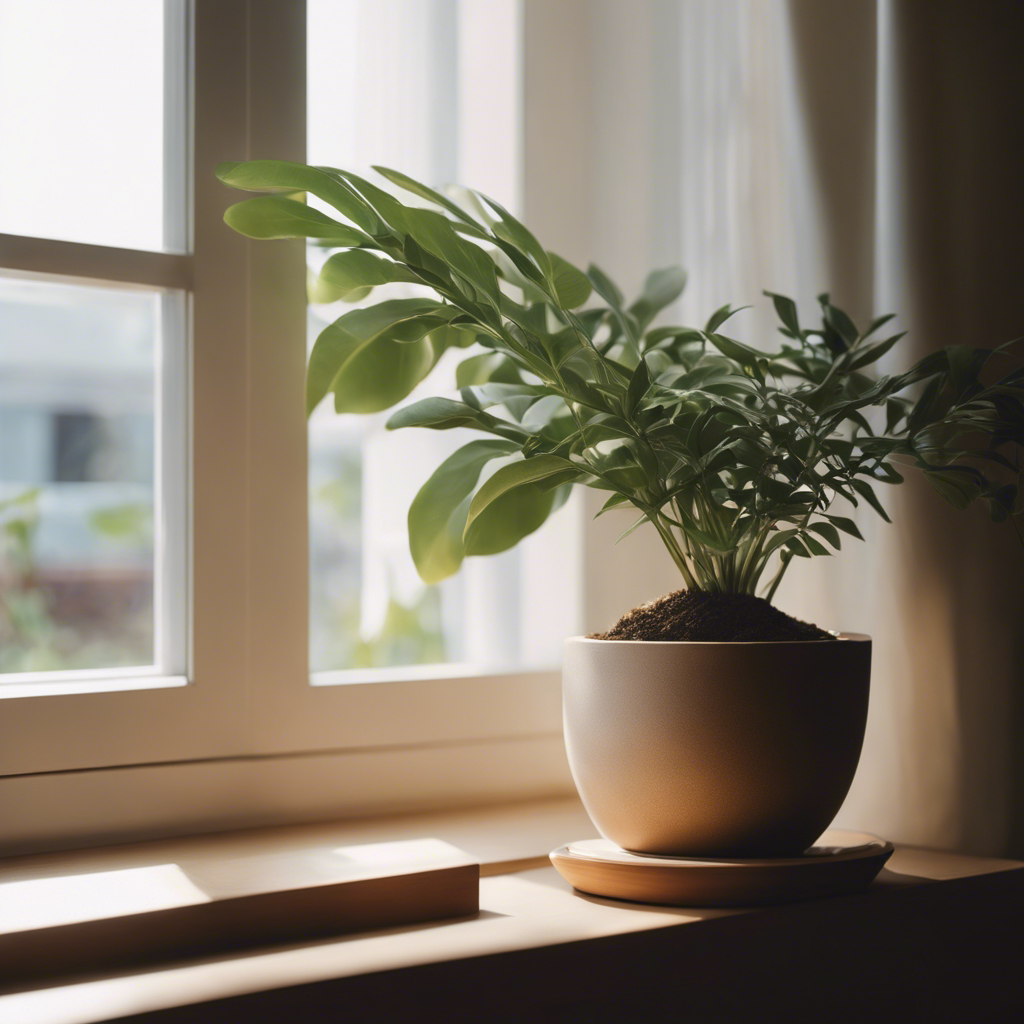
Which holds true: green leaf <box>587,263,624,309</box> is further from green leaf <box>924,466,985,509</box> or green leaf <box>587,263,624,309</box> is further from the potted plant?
green leaf <box>924,466,985,509</box>

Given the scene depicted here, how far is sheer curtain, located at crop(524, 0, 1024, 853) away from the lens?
0.90m

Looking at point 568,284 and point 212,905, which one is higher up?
point 568,284

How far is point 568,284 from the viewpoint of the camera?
86 centimetres

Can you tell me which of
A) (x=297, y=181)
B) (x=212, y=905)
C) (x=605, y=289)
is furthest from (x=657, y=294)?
(x=212, y=905)

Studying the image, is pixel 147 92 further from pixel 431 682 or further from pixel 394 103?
pixel 431 682

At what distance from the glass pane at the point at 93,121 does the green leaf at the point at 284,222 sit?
0.80 ft

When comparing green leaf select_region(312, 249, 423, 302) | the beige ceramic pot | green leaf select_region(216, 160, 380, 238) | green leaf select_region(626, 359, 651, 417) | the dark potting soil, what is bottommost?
the beige ceramic pot

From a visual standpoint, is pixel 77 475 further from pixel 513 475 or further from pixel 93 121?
pixel 513 475

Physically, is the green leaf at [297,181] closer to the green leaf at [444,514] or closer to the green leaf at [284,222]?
the green leaf at [284,222]

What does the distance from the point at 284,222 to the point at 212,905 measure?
18.5 inches

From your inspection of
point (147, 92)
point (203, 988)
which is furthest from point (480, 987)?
point (147, 92)

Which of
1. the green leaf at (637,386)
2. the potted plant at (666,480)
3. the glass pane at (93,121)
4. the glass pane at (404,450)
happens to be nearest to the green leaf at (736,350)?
the potted plant at (666,480)

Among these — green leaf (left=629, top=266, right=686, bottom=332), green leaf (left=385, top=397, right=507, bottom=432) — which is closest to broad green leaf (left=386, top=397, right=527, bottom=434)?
green leaf (left=385, top=397, right=507, bottom=432)

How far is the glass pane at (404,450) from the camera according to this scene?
1.08 meters
